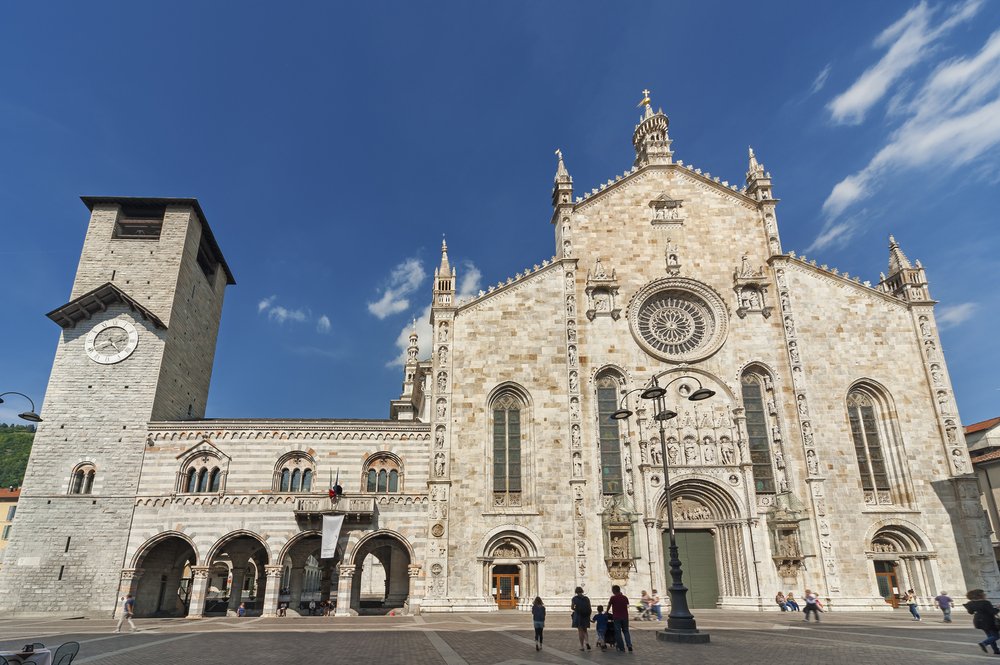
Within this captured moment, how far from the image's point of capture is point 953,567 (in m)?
30.2

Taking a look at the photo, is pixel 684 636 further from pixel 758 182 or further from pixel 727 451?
pixel 758 182

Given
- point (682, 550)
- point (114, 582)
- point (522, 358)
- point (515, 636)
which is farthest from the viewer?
point (522, 358)

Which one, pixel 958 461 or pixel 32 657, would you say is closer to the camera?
pixel 32 657

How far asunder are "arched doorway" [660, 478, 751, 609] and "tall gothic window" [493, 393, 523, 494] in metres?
7.71

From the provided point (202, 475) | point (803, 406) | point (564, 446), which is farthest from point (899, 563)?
point (202, 475)

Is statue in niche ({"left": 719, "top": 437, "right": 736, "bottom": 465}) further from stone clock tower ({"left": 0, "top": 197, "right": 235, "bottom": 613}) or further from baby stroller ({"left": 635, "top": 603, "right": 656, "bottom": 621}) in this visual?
stone clock tower ({"left": 0, "top": 197, "right": 235, "bottom": 613})

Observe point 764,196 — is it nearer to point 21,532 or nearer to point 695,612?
point 695,612

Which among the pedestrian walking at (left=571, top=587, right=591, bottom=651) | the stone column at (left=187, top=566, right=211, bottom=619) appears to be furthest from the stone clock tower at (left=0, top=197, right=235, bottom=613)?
the pedestrian walking at (left=571, top=587, right=591, bottom=651)

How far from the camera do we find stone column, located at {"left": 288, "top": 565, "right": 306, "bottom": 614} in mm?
31141

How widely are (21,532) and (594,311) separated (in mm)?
30572

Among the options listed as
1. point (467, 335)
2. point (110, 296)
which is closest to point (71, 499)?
point (110, 296)

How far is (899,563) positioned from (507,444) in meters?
20.8

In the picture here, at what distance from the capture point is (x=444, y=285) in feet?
114

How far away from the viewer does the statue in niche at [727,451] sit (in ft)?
104
